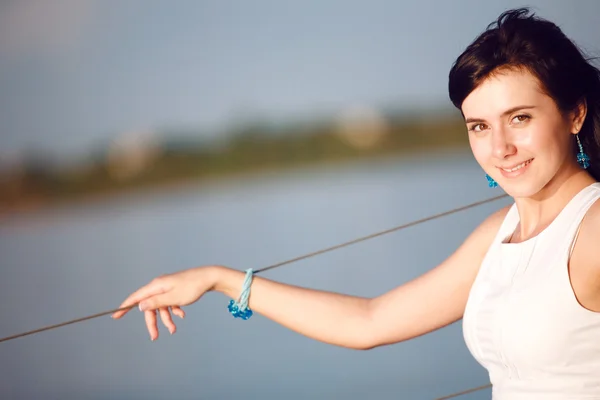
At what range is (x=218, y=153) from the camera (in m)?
5.44

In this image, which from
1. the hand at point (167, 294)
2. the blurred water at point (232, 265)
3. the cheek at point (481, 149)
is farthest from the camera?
the blurred water at point (232, 265)

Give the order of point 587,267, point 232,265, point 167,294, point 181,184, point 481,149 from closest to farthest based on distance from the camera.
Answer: point 587,267
point 481,149
point 167,294
point 232,265
point 181,184

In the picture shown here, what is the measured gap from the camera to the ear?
1477mm

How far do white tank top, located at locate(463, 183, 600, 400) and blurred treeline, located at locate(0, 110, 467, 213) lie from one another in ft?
11.3

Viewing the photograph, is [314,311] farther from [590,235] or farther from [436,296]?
[590,235]

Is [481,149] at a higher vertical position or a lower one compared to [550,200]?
higher

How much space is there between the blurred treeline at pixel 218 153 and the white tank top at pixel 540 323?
3.43 m

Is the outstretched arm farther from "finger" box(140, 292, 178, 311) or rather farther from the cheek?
the cheek

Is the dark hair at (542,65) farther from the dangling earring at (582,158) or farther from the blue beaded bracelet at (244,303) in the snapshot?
the blue beaded bracelet at (244,303)

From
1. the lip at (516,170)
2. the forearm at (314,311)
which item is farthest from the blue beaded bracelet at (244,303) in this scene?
the lip at (516,170)

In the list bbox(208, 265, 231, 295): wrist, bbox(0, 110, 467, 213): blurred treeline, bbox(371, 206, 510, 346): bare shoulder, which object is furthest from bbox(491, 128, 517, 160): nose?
bbox(0, 110, 467, 213): blurred treeline

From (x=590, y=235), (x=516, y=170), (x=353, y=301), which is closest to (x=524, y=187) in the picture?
(x=516, y=170)

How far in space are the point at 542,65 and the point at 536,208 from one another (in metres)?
0.26

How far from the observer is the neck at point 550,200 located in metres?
1.49
